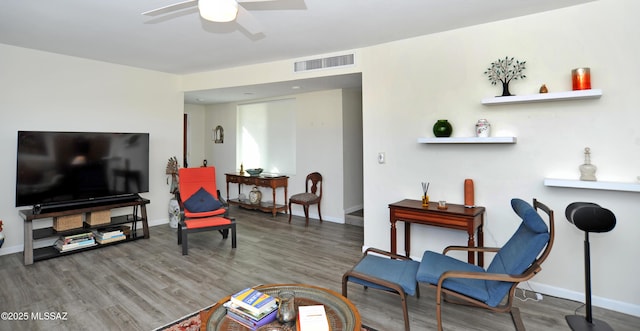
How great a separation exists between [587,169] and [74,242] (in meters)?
5.58

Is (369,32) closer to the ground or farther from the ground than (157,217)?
farther from the ground

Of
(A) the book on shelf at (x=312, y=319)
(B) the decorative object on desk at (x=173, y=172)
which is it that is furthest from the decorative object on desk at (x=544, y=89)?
(B) the decorative object on desk at (x=173, y=172)

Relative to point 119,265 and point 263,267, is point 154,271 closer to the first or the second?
point 119,265

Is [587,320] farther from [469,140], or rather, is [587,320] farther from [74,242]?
[74,242]

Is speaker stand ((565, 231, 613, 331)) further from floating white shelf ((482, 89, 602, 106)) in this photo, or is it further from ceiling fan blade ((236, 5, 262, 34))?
ceiling fan blade ((236, 5, 262, 34))

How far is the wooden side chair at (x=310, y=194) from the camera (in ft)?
18.1

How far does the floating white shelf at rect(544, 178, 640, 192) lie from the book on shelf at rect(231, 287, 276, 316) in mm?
2557

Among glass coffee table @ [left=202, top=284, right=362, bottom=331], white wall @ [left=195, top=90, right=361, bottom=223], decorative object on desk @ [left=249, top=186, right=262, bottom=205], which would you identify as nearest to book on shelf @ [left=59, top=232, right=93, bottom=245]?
decorative object on desk @ [left=249, top=186, right=262, bottom=205]

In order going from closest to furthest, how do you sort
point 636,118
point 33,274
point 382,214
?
point 636,118
point 33,274
point 382,214

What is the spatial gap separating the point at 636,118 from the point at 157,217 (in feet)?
20.1

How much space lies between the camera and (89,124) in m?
4.54

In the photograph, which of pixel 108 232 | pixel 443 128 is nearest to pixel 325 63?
pixel 443 128

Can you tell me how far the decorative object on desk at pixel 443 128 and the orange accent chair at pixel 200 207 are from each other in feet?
9.00

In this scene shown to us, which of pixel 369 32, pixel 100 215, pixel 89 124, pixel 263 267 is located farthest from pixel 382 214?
pixel 89 124
